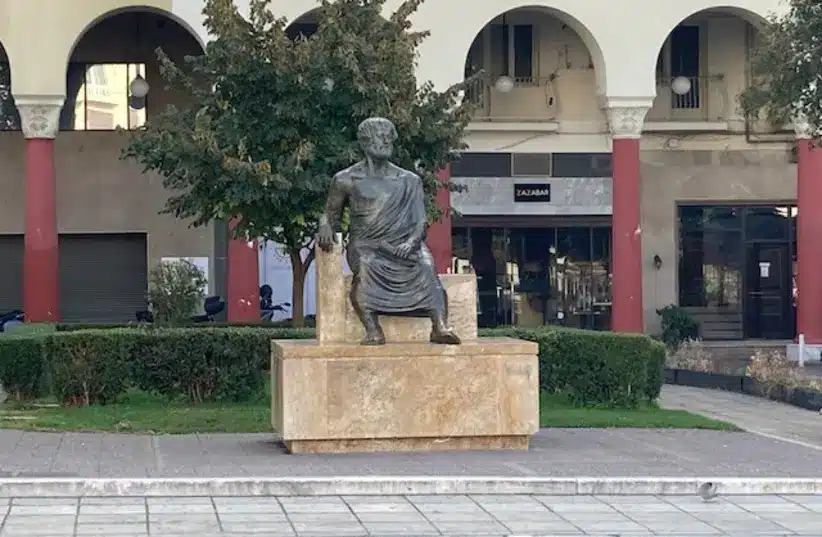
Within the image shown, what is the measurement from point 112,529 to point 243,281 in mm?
18664

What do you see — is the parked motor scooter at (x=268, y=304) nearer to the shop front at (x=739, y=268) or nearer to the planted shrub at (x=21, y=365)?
the shop front at (x=739, y=268)

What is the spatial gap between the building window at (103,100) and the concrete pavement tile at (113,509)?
23.2 meters

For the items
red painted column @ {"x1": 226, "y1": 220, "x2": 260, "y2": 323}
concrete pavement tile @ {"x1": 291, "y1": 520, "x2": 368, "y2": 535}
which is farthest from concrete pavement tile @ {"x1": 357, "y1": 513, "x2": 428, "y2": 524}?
red painted column @ {"x1": 226, "y1": 220, "x2": 260, "y2": 323}

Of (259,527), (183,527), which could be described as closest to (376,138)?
(259,527)

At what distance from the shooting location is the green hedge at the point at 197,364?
16.9m

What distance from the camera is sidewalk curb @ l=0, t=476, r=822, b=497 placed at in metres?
10.2

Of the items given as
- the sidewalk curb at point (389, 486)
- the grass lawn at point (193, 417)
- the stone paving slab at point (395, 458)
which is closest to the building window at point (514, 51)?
Answer: the grass lawn at point (193, 417)

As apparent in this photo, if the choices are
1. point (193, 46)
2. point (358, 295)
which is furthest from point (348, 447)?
point (193, 46)

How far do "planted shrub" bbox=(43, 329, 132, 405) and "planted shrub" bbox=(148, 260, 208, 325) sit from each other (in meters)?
11.7

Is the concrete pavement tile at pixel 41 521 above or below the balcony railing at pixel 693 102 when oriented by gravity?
below

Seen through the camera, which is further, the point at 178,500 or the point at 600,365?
the point at 600,365

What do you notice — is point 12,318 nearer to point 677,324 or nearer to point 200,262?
point 200,262

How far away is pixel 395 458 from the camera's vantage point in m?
12.3

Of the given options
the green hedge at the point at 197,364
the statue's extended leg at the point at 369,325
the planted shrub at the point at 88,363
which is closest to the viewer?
the statue's extended leg at the point at 369,325
